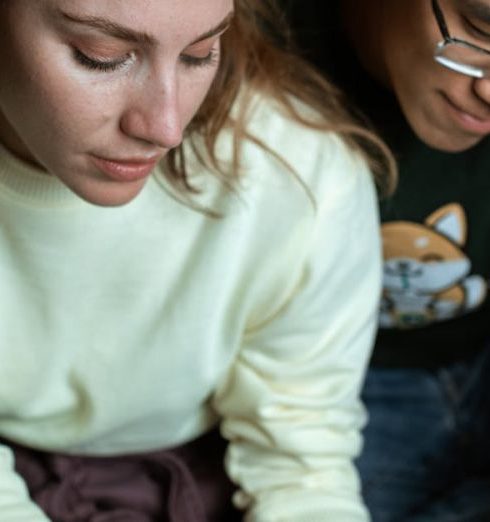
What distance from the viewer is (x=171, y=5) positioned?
2.94ft

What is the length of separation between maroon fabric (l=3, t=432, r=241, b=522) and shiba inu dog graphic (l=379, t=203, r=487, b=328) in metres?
0.30

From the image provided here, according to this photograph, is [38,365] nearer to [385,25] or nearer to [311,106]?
[311,106]

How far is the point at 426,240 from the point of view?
1.37 metres

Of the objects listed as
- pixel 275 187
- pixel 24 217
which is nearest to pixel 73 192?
pixel 24 217

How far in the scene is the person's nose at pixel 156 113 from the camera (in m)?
0.94

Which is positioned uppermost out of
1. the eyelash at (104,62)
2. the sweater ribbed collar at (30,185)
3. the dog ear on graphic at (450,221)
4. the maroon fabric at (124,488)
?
the eyelash at (104,62)

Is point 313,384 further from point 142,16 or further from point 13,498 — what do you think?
point 142,16

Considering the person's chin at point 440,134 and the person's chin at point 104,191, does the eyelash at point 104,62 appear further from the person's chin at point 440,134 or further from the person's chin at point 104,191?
the person's chin at point 440,134

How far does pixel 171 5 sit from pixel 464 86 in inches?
14.6

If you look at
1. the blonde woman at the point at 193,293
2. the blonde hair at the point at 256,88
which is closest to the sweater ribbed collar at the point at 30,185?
the blonde woman at the point at 193,293

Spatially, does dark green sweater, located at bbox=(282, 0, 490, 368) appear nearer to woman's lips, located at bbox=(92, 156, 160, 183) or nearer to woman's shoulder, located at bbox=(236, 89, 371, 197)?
woman's shoulder, located at bbox=(236, 89, 371, 197)

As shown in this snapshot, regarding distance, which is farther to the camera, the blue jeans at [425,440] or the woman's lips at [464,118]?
the blue jeans at [425,440]

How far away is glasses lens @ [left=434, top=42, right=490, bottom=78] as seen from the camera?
1121mm

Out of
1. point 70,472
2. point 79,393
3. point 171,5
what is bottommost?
point 70,472
